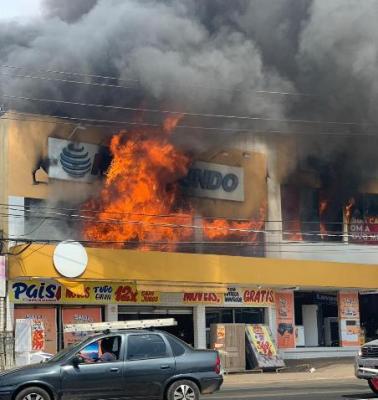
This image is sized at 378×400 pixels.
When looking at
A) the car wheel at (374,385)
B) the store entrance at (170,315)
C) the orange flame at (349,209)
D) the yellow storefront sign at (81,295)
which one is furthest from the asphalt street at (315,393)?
the orange flame at (349,209)

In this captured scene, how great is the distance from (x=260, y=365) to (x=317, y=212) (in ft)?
34.3

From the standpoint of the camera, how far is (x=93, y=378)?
31.4 ft

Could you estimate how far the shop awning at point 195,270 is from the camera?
770 inches

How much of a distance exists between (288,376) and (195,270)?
4.91 metres

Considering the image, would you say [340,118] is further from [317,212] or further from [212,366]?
[212,366]

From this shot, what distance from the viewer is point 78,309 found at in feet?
69.6

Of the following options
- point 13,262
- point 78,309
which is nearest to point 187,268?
point 78,309

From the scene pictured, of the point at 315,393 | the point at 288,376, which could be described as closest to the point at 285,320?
the point at 288,376

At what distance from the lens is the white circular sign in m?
19.2

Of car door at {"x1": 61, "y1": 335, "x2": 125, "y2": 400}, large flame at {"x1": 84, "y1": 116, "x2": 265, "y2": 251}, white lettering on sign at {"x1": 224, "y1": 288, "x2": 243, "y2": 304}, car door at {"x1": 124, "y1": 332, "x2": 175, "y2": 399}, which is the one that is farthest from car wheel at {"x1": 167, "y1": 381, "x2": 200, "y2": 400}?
large flame at {"x1": 84, "y1": 116, "x2": 265, "y2": 251}

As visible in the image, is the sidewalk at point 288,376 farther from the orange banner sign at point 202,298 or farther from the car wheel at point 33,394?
the car wheel at point 33,394

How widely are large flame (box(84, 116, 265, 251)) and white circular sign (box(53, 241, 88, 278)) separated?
4.52 metres

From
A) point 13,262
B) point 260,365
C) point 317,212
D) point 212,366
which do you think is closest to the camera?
point 212,366

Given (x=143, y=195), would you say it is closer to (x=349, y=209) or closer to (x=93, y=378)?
(x=349, y=209)
